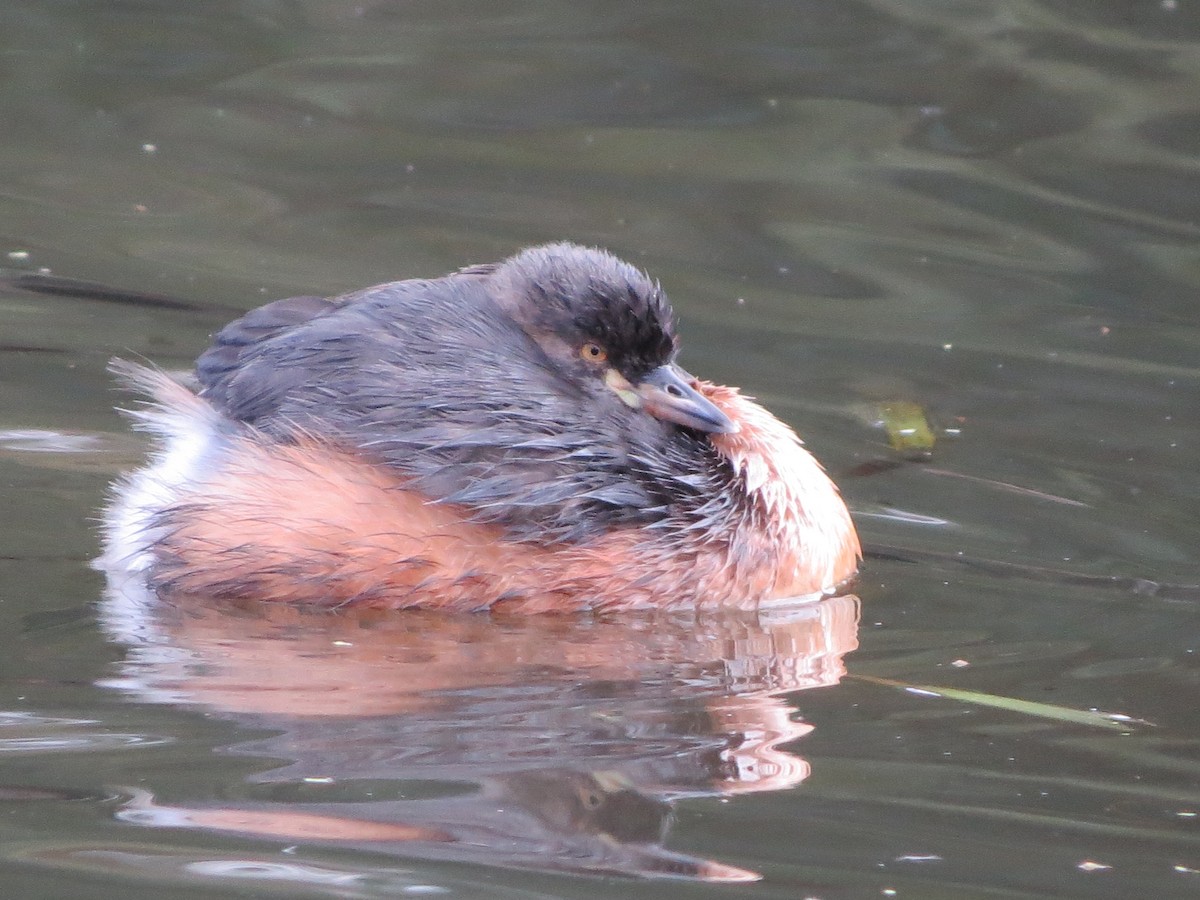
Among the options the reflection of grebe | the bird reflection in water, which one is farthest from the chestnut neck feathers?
the bird reflection in water

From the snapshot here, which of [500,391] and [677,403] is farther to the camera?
[677,403]

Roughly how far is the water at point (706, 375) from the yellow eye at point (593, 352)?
81 cm

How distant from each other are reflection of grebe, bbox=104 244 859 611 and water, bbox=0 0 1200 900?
154mm

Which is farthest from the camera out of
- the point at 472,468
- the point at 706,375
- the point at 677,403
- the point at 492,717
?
the point at 706,375

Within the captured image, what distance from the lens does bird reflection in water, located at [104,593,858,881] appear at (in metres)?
3.71

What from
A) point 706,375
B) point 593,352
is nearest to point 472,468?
point 593,352

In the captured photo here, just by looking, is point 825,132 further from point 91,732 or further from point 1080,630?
point 91,732

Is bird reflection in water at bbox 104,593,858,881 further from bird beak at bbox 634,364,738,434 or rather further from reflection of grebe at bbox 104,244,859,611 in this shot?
bird beak at bbox 634,364,738,434

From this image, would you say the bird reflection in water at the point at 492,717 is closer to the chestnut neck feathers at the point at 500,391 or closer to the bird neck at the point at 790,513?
the bird neck at the point at 790,513

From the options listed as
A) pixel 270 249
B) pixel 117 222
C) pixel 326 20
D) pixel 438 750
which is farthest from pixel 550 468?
pixel 326 20

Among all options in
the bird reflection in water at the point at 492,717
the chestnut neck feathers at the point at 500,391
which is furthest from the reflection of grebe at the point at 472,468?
the bird reflection in water at the point at 492,717

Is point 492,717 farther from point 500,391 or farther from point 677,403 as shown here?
point 677,403

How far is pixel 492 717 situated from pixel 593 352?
145 cm

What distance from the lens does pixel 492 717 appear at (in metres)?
4.35
